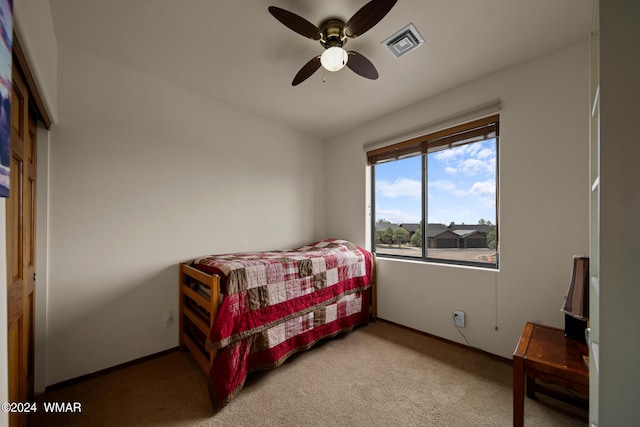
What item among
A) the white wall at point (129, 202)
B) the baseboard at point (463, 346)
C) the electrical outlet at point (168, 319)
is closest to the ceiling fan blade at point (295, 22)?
the white wall at point (129, 202)

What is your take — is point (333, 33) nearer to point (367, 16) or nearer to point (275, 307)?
point (367, 16)

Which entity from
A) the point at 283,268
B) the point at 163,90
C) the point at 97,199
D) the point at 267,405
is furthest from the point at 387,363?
the point at 163,90

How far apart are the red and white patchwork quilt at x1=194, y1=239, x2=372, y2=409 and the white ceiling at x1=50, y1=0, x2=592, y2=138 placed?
62.1 inches

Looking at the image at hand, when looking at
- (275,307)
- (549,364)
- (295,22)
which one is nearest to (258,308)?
(275,307)

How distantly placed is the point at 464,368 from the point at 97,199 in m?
3.12

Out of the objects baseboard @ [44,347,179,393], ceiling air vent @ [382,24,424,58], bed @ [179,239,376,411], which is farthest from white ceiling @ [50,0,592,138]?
baseboard @ [44,347,179,393]

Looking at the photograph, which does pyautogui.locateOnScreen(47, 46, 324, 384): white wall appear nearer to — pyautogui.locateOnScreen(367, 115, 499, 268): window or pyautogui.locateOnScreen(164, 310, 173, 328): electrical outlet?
pyautogui.locateOnScreen(164, 310, 173, 328): electrical outlet

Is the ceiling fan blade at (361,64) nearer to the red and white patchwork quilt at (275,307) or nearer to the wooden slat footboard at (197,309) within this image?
the red and white patchwork quilt at (275,307)

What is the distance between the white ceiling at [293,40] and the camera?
4.85ft

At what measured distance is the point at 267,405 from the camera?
1.59 m

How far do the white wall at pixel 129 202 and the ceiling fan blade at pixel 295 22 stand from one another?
1458 mm

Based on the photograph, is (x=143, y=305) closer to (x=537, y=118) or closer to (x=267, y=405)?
(x=267, y=405)

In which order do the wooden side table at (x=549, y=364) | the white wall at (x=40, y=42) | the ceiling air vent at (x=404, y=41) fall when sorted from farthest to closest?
1. the ceiling air vent at (x=404, y=41)
2. the wooden side table at (x=549, y=364)
3. the white wall at (x=40, y=42)

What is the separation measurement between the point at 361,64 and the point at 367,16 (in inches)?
14.5
